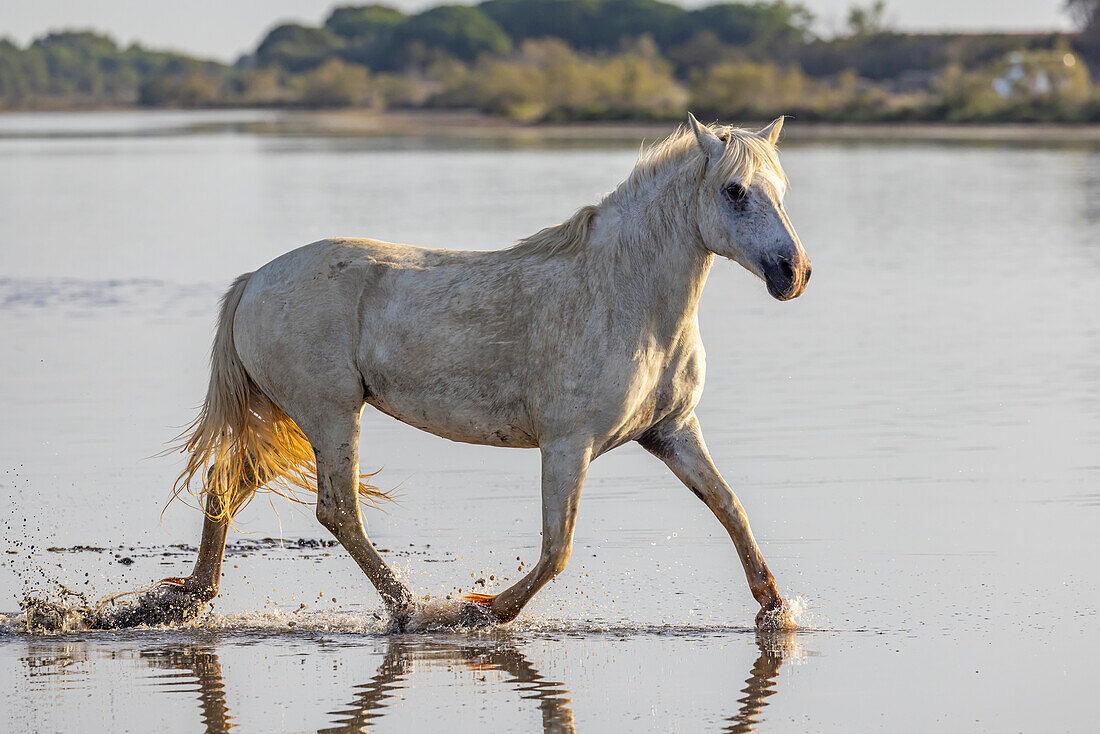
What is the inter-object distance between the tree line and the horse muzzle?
60.9 m

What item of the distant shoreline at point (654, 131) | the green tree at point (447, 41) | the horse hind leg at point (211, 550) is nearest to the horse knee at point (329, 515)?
the horse hind leg at point (211, 550)

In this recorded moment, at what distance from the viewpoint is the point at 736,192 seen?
5863 mm

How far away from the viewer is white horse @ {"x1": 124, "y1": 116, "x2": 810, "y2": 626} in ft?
19.6

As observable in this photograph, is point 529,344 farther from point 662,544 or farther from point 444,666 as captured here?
point 662,544

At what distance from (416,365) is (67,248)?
1694 cm

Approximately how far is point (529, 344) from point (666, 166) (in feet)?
2.88

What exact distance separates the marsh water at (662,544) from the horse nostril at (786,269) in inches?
53.6

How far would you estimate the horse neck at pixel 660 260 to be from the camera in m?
6.11

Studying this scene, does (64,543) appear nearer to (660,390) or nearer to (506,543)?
(506,543)

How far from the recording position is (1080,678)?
5.42 m

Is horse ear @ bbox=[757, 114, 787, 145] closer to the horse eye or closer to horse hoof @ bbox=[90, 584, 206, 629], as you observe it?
the horse eye

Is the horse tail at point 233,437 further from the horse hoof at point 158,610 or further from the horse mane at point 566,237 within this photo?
the horse mane at point 566,237

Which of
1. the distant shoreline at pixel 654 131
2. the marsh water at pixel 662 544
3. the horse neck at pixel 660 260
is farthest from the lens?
the distant shoreline at pixel 654 131

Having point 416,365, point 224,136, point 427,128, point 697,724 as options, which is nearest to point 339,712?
point 697,724
